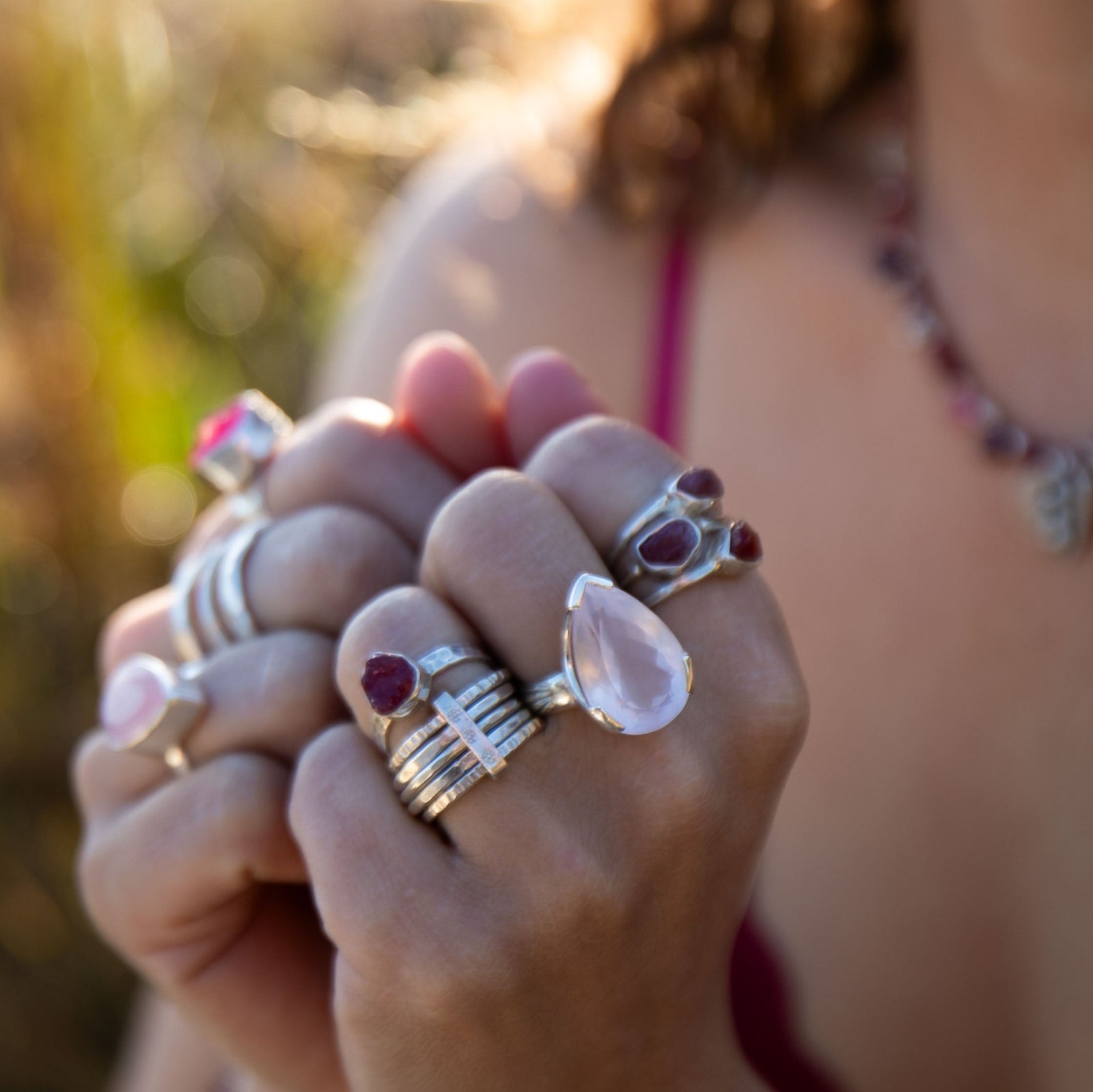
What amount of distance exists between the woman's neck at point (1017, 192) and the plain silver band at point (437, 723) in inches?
35.6

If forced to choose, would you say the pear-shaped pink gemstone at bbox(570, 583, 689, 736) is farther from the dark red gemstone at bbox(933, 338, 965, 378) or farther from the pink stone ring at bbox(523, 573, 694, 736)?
the dark red gemstone at bbox(933, 338, 965, 378)

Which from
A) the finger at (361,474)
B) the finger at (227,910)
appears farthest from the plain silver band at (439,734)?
the finger at (361,474)

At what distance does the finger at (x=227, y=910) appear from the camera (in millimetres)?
915

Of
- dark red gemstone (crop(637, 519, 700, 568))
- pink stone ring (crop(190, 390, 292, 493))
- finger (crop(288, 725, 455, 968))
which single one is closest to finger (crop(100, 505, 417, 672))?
pink stone ring (crop(190, 390, 292, 493))

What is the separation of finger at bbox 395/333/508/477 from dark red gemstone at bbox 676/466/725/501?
0.33 m

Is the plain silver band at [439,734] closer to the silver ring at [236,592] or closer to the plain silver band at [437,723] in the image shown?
the plain silver band at [437,723]

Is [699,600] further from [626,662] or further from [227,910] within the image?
[227,910]

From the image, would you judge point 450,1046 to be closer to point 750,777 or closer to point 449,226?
point 750,777

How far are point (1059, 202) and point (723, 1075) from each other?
1.15m

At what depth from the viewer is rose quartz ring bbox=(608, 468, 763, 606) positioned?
798 mm

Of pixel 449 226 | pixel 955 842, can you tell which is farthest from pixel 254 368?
pixel 955 842

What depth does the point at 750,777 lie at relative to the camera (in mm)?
785

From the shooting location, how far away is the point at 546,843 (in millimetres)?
737

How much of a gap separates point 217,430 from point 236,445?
3 cm
